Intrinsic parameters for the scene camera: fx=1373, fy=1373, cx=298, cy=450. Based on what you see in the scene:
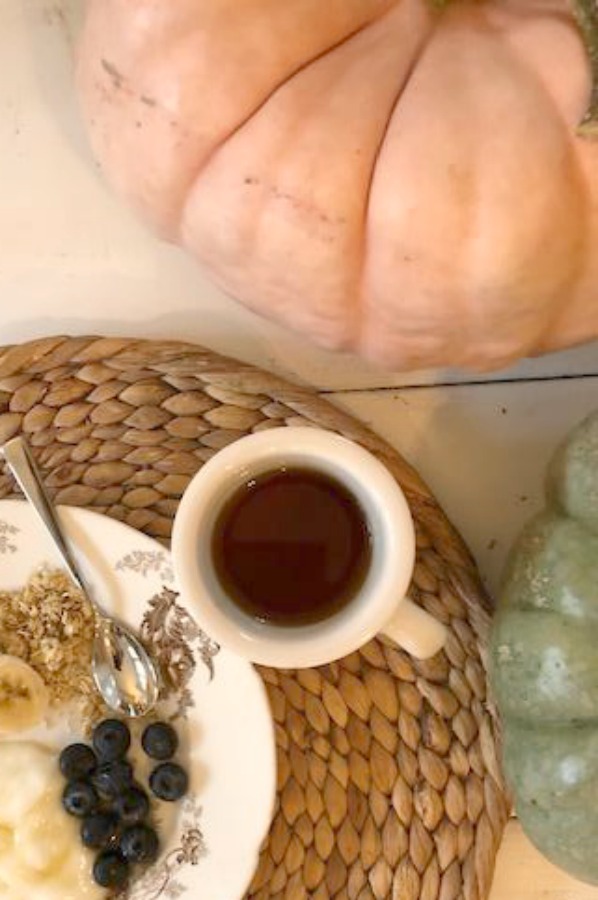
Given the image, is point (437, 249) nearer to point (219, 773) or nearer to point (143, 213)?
point (143, 213)

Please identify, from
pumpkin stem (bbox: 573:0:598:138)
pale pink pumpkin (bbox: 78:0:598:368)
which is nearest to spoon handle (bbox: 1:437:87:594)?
pale pink pumpkin (bbox: 78:0:598:368)

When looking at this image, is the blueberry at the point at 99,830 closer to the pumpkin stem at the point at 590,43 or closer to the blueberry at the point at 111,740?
the blueberry at the point at 111,740

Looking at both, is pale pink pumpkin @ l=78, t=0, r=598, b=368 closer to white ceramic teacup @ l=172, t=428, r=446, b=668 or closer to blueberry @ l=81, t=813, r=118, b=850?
white ceramic teacup @ l=172, t=428, r=446, b=668

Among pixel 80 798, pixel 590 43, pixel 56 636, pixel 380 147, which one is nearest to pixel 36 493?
pixel 56 636

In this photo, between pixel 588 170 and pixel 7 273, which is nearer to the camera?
pixel 588 170

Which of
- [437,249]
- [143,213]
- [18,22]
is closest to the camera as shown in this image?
[437,249]

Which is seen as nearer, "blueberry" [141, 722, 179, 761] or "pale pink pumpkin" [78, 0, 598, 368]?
"pale pink pumpkin" [78, 0, 598, 368]

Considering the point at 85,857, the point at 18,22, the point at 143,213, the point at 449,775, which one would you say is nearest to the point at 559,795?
the point at 449,775
